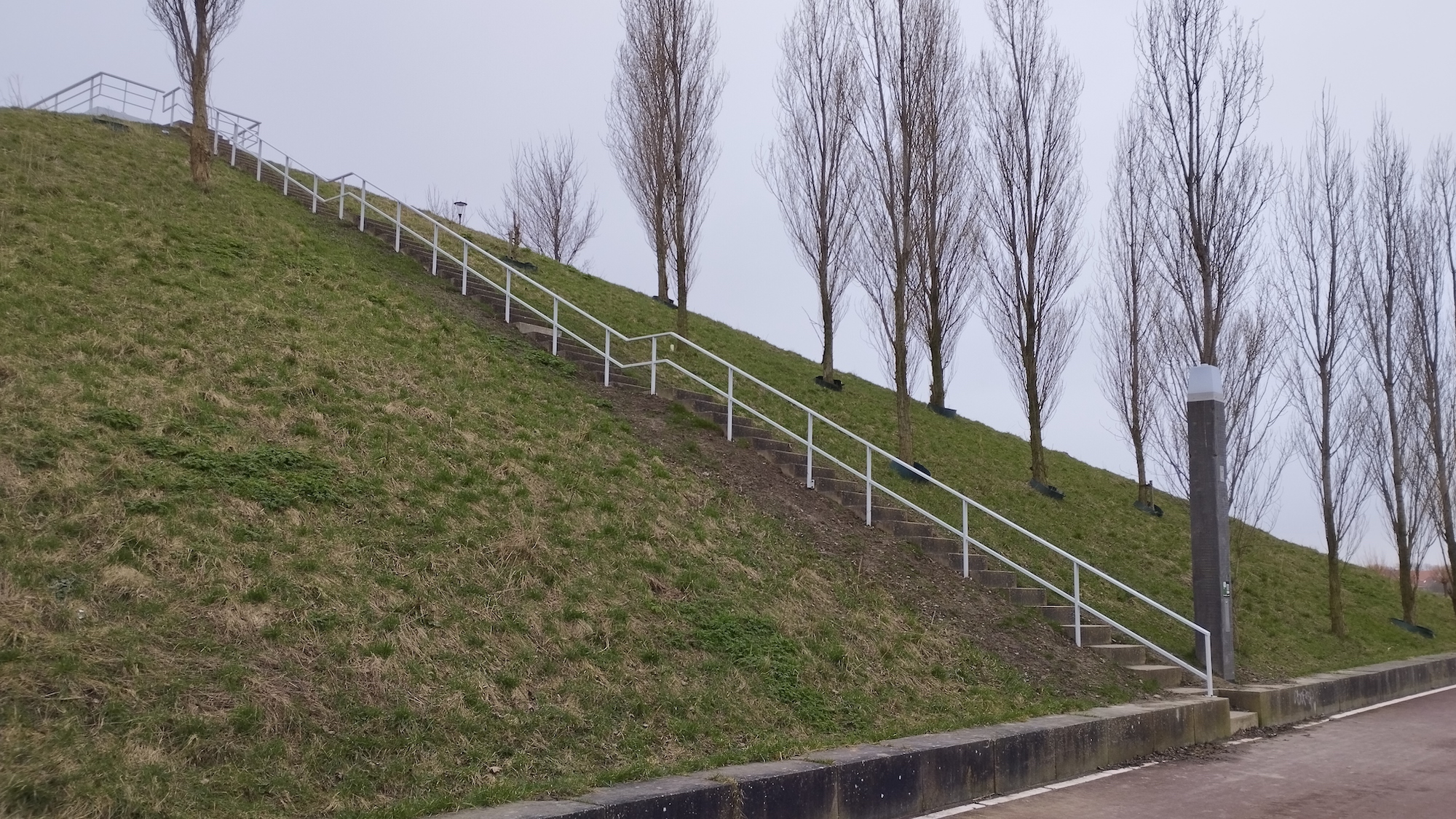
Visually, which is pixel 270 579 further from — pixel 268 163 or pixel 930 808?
pixel 268 163

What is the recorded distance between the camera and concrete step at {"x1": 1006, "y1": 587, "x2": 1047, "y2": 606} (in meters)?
12.5

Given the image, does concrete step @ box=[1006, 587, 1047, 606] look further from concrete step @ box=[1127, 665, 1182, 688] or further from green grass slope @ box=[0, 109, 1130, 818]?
green grass slope @ box=[0, 109, 1130, 818]

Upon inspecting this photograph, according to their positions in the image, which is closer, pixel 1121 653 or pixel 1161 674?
pixel 1161 674

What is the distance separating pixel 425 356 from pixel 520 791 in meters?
8.67

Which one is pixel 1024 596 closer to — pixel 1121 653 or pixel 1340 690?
pixel 1121 653

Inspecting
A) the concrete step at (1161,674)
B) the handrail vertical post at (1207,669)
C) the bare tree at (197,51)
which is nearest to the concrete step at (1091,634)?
the concrete step at (1161,674)

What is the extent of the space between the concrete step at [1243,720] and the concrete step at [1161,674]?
33 centimetres

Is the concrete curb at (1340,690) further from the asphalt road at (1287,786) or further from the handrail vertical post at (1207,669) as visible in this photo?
the asphalt road at (1287,786)

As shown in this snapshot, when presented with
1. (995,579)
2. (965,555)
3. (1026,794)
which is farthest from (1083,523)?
(1026,794)

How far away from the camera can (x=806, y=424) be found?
18.0 meters

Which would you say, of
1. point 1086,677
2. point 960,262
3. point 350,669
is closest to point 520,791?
point 350,669

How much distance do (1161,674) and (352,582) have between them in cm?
884

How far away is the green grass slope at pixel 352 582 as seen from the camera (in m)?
5.82

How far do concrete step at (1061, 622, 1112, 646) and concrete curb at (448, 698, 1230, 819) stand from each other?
1.75 metres
